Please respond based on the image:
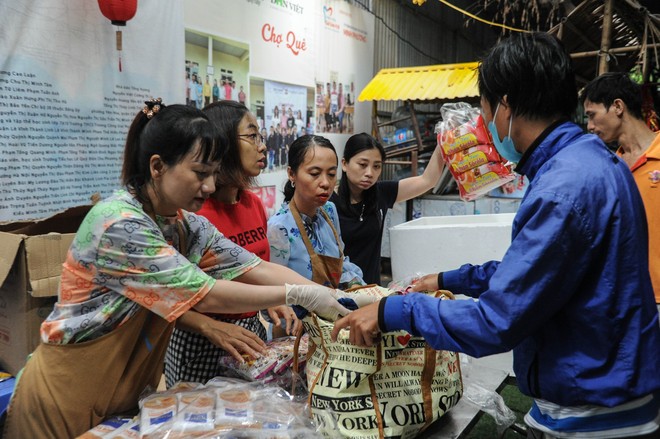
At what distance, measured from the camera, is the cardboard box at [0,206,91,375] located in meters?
2.06

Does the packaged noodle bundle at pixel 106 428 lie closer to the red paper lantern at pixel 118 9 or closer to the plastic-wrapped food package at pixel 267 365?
the plastic-wrapped food package at pixel 267 365

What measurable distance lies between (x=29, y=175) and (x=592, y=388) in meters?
2.94

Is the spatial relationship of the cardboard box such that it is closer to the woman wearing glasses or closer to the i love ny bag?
the woman wearing glasses

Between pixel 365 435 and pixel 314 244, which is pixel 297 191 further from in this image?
pixel 365 435

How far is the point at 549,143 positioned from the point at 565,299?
15.3 inches

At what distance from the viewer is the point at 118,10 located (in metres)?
3.04

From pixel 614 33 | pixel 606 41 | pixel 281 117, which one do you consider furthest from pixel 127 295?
pixel 614 33

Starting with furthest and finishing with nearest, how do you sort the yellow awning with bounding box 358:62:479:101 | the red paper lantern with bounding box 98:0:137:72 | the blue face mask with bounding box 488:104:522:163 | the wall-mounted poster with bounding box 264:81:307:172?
the yellow awning with bounding box 358:62:479:101 → the wall-mounted poster with bounding box 264:81:307:172 → the red paper lantern with bounding box 98:0:137:72 → the blue face mask with bounding box 488:104:522:163

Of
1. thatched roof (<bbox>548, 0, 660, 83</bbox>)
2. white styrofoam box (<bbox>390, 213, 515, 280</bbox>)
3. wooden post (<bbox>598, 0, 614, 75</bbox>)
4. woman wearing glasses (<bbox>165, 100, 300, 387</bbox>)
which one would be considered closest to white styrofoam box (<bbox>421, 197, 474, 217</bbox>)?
thatched roof (<bbox>548, 0, 660, 83</bbox>)

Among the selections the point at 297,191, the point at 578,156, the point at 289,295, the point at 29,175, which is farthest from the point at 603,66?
the point at 29,175

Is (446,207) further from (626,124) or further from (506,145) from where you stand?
(506,145)

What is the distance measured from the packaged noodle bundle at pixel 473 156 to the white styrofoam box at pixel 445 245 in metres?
0.90

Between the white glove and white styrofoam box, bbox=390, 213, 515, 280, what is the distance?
192 centimetres

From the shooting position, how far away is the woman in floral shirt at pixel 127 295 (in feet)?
4.18
